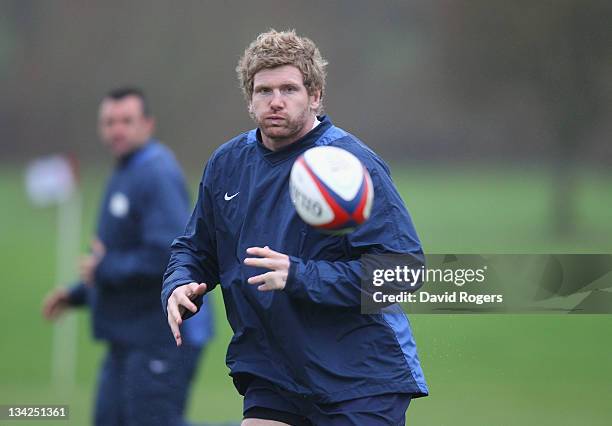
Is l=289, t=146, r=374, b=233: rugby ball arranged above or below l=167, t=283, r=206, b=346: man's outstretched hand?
above

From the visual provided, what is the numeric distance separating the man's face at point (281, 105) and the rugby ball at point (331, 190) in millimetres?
226

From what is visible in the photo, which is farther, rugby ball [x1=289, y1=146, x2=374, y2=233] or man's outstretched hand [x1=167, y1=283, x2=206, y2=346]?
man's outstretched hand [x1=167, y1=283, x2=206, y2=346]

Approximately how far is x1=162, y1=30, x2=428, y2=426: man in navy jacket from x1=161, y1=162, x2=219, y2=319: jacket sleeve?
0.03 m

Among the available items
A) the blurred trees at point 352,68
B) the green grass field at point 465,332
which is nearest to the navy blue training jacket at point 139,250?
the green grass field at point 465,332

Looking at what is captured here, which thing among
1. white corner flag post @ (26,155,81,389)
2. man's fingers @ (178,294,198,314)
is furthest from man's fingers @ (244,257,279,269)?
white corner flag post @ (26,155,81,389)

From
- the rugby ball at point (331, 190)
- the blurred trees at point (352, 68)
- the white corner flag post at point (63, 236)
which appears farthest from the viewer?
the blurred trees at point (352, 68)

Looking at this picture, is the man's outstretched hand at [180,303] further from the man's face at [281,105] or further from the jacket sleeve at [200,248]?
the man's face at [281,105]

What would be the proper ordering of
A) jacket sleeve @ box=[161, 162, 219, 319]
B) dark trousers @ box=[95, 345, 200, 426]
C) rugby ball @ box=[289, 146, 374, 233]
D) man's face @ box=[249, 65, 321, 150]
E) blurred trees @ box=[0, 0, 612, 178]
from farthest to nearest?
blurred trees @ box=[0, 0, 612, 178]
dark trousers @ box=[95, 345, 200, 426]
jacket sleeve @ box=[161, 162, 219, 319]
man's face @ box=[249, 65, 321, 150]
rugby ball @ box=[289, 146, 374, 233]

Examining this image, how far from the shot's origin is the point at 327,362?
362 cm

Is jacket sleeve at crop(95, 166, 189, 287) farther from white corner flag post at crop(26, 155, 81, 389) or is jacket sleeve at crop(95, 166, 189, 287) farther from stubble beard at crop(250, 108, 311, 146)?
white corner flag post at crop(26, 155, 81, 389)

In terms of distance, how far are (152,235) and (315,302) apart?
292 cm

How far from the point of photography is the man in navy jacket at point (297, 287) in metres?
3.60

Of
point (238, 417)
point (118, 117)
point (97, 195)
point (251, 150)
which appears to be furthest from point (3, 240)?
point (251, 150)

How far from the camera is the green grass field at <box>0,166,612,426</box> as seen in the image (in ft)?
29.0
